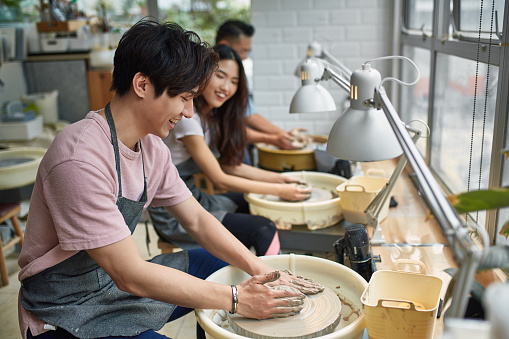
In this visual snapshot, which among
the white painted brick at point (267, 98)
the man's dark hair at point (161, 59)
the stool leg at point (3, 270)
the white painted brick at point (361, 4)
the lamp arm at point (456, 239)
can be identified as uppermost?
the white painted brick at point (361, 4)

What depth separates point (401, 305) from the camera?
1.07 meters

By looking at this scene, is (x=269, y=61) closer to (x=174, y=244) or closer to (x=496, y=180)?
(x=174, y=244)

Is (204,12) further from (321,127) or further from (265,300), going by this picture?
(265,300)

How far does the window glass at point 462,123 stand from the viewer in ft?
5.75

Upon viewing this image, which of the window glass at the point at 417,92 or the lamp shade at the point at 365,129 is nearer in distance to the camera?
the lamp shade at the point at 365,129

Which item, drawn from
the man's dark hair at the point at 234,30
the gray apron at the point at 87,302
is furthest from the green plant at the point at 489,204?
the man's dark hair at the point at 234,30

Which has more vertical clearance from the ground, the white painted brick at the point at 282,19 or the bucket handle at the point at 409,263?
the white painted brick at the point at 282,19

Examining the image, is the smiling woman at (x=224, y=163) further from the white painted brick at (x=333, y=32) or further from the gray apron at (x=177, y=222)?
the white painted brick at (x=333, y=32)

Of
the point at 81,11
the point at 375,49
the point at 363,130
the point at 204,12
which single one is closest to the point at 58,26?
the point at 81,11

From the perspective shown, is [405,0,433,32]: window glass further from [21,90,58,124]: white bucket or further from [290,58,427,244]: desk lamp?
[21,90,58,124]: white bucket

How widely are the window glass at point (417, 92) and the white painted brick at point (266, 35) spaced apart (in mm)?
953

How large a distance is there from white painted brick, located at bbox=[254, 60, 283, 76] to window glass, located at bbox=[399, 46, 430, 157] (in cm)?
94

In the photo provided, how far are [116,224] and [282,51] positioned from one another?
2786 mm

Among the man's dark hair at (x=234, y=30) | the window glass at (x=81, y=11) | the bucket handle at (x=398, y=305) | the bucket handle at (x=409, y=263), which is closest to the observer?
the bucket handle at (x=398, y=305)
